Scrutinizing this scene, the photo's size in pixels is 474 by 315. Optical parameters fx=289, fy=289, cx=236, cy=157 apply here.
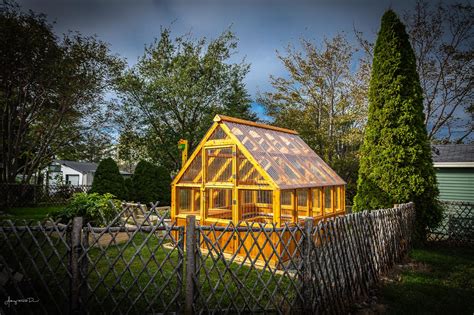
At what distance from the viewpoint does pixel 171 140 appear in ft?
69.3

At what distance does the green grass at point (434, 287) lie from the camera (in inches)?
170

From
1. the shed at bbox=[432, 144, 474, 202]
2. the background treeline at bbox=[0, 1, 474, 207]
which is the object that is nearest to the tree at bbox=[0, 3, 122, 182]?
the background treeline at bbox=[0, 1, 474, 207]

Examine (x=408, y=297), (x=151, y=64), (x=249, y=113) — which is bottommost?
(x=408, y=297)

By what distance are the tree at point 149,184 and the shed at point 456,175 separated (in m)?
13.8

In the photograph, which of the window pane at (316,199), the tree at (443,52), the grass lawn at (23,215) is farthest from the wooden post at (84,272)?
the tree at (443,52)

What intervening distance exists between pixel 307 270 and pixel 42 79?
16994 millimetres

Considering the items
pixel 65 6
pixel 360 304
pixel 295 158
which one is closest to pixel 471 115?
pixel 295 158

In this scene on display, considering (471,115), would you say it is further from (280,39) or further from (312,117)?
(280,39)

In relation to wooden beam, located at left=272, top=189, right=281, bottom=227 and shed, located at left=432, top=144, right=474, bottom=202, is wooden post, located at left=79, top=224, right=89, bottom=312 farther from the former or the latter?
shed, located at left=432, top=144, right=474, bottom=202

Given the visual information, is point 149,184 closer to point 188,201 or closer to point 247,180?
point 188,201

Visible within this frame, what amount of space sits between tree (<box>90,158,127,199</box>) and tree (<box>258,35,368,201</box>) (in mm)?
10724

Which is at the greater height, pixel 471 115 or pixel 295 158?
pixel 471 115

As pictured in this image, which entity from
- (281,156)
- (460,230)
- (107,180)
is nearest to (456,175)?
(460,230)

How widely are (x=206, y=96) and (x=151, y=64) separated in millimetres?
4609
